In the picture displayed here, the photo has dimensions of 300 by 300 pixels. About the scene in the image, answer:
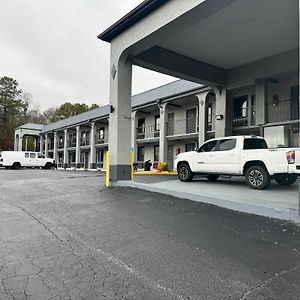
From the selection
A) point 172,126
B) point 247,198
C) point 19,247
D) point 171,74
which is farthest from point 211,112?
point 19,247

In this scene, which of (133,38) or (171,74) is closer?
(133,38)

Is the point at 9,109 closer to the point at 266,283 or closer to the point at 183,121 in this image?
the point at 183,121

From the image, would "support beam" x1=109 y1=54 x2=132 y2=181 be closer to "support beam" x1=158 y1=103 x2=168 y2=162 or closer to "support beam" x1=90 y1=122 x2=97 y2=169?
"support beam" x1=158 y1=103 x2=168 y2=162

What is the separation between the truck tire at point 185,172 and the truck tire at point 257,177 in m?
2.34

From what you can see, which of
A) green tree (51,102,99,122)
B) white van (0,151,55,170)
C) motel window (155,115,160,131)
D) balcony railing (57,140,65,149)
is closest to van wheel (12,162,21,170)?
white van (0,151,55,170)

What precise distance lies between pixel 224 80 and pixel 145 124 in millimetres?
13919

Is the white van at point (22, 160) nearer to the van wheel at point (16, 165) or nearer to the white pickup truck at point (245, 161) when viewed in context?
the van wheel at point (16, 165)

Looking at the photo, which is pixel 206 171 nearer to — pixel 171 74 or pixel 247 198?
pixel 247 198

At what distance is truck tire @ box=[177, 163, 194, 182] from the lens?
1037 cm

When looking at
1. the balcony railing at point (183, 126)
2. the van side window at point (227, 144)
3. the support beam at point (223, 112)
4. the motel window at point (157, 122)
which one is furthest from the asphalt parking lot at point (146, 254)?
the motel window at point (157, 122)

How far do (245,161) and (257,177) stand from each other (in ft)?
2.10

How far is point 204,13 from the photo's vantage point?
7816 millimetres

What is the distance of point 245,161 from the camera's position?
8672 millimetres

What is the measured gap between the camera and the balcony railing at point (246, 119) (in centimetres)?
1616
